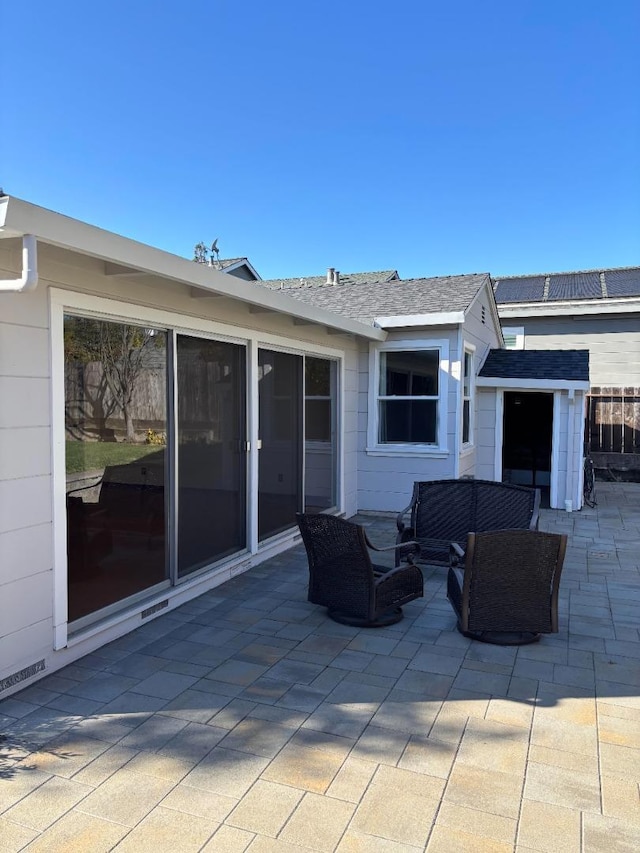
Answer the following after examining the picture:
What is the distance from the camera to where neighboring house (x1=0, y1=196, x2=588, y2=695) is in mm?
3174

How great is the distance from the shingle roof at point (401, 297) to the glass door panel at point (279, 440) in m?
2.04

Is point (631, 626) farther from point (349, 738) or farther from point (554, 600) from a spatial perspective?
point (349, 738)

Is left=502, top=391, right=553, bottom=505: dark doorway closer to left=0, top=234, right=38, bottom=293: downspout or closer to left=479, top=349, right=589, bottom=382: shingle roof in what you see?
left=479, top=349, right=589, bottom=382: shingle roof

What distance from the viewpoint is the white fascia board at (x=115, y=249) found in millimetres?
2594

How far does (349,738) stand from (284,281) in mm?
18144

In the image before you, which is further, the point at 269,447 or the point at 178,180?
the point at 178,180

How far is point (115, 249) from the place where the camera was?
125 inches

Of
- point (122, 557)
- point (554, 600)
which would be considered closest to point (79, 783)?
point (122, 557)

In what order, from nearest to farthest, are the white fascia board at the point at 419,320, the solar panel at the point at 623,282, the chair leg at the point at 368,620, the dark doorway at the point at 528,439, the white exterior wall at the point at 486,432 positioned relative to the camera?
the chair leg at the point at 368,620 → the white fascia board at the point at 419,320 → the white exterior wall at the point at 486,432 → the dark doorway at the point at 528,439 → the solar panel at the point at 623,282

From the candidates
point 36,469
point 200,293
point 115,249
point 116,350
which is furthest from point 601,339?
point 36,469

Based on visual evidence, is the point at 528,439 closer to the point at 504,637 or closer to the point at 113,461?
the point at 504,637

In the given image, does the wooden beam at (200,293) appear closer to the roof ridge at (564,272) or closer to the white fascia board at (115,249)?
the white fascia board at (115,249)

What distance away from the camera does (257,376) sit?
5582 millimetres

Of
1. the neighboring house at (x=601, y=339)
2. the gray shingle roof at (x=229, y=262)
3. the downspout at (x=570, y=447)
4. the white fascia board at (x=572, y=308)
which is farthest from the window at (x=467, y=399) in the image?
the gray shingle roof at (x=229, y=262)
